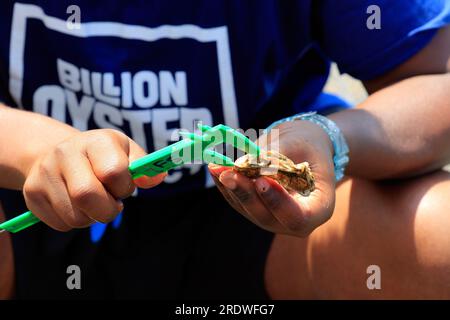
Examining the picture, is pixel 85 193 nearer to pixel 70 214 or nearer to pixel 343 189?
pixel 70 214

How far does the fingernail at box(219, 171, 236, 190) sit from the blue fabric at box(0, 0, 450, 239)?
1.28 ft

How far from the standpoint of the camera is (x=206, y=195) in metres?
1.23

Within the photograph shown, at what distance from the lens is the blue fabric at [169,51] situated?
107 centimetres

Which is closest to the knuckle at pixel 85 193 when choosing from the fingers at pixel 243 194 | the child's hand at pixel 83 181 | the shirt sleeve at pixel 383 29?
the child's hand at pixel 83 181

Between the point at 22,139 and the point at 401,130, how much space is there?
1.93ft

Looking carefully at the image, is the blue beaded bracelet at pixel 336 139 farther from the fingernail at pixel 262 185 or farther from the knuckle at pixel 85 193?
the knuckle at pixel 85 193

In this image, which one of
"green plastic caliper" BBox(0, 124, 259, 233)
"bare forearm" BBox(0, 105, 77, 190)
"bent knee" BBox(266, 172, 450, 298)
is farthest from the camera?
"bent knee" BBox(266, 172, 450, 298)

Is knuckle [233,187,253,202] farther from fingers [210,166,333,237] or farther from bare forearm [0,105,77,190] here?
bare forearm [0,105,77,190]

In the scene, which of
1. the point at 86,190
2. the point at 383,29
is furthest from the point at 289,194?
the point at 383,29

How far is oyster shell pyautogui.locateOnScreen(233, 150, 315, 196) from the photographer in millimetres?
735

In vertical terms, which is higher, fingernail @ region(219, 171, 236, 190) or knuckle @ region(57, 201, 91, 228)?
fingernail @ region(219, 171, 236, 190)

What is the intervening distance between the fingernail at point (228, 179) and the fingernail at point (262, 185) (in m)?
0.03

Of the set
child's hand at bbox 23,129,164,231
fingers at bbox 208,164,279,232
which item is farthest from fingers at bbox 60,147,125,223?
fingers at bbox 208,164,279,232
